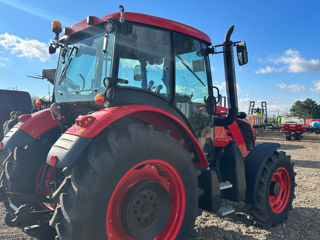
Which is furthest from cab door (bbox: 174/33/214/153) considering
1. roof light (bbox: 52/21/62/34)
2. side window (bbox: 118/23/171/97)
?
roof light (bbox: 52/21/62/34)

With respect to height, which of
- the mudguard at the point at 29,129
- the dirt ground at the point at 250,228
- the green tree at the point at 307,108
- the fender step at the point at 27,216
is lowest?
the dirt ground at the point at 250,228

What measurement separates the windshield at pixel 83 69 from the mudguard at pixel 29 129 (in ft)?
1.05

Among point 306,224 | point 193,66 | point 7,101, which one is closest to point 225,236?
point 306,224

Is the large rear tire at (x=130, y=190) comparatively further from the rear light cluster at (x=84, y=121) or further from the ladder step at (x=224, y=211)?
the ladder step at (x=224, y=211)

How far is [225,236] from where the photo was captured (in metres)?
3.46

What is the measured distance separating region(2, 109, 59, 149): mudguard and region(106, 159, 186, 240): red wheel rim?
148 centimetres

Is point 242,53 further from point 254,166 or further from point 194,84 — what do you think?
point 254,166

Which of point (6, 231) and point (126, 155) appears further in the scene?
point (6, 231)

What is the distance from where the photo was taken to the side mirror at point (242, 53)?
11.0 ft

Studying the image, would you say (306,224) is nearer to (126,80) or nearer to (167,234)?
(167,234)

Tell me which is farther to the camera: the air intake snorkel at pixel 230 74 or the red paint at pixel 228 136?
the red paint at pixel 228 136

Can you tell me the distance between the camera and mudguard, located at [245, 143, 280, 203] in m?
3.75

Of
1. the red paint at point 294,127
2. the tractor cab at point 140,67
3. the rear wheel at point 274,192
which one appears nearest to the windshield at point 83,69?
the tractor cab at point 140,67

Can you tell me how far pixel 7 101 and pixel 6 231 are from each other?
271 inches
